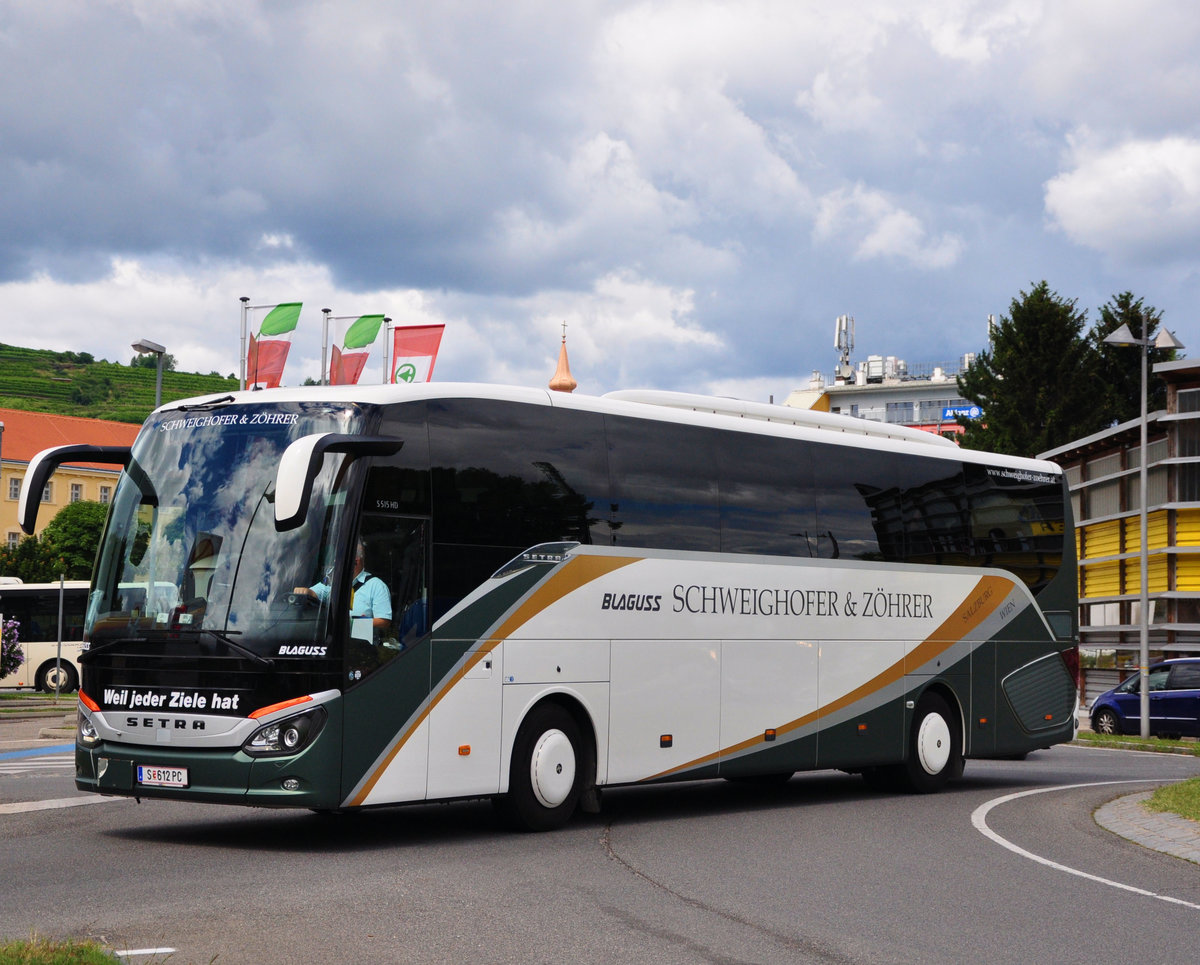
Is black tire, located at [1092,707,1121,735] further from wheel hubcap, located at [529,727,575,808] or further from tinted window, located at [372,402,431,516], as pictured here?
tinted window, located at [372,402,431,516]

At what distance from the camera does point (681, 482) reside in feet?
46.1

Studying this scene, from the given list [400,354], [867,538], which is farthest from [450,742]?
[400,354]

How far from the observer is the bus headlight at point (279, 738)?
10867 millimetres

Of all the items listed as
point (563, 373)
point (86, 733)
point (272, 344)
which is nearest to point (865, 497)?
point (86, 733)

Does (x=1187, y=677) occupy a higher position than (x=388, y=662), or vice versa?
(x=388, y=662)

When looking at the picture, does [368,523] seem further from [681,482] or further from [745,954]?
[745,954]

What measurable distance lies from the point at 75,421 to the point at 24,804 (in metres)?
119

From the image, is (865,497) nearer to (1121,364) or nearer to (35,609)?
(35,609)

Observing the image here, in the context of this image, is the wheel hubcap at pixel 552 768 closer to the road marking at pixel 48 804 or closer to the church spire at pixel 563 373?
the road marking at pixel 48 804

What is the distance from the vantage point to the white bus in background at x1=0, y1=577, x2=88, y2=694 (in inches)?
1800

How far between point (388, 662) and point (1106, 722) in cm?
2581

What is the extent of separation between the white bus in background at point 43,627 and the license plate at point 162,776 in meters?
36.3

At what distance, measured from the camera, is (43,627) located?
1816 inches

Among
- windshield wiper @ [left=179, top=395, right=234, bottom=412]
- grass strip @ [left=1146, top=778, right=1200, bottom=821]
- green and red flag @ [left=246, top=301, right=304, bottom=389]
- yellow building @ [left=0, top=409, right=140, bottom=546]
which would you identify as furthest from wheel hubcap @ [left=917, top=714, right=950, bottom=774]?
yellow building @ [left=0, top=409, right=140, bottom=546]
